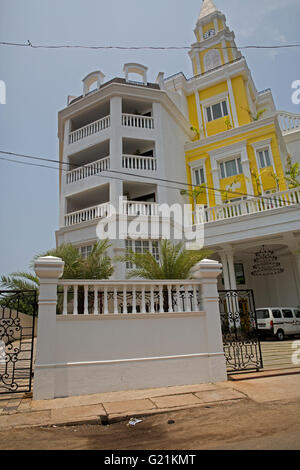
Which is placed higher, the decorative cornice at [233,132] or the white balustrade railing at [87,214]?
the decorative cornice at [233,132]

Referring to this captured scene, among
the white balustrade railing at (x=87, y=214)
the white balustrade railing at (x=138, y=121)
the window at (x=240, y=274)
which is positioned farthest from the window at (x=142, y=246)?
the window at (x=240, y=274)

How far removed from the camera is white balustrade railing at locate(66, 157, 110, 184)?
1520cm

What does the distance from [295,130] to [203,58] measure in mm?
8340

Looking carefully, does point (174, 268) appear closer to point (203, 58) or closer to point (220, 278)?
point (220, 278)

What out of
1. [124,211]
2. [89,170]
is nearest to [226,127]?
[89,170]

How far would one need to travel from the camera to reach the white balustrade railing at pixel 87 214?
46.4 ft

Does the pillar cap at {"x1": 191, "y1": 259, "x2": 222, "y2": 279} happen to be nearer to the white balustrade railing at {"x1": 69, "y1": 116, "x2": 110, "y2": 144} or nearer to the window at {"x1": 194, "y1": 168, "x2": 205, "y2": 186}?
the white balustrade railing at {"x1": 69, "y1": 116, "x2": 110, "y2": 144}

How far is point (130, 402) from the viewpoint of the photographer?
15.6 ft

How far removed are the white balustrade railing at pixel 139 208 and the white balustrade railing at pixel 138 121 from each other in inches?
174

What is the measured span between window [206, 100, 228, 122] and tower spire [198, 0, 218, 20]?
341 inches

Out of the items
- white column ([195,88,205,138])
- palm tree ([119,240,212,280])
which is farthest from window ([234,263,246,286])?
palm tree ([119,240,212,280])

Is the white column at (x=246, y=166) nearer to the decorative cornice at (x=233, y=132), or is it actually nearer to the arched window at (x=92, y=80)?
the decorative cornice at (x=233, y=132)

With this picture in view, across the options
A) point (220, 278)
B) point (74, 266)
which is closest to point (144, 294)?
point (74, 266)

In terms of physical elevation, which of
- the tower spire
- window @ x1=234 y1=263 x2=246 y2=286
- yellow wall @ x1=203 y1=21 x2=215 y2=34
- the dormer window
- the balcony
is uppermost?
the tower spire
